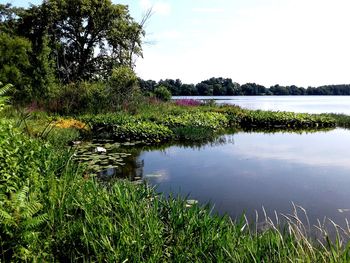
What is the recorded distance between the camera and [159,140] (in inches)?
597

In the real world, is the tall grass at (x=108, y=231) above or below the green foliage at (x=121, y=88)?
below

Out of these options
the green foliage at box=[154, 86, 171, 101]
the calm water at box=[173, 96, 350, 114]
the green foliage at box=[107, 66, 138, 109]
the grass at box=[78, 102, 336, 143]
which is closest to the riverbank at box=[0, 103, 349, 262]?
the grass at box=[78, 102, 336, 143]

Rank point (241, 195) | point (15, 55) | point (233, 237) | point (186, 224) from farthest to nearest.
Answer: point (15, 55) → point (241, 195) → point (186, 224) → point (233, 237)

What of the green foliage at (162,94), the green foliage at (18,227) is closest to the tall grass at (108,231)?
the green foliage at (18,227)

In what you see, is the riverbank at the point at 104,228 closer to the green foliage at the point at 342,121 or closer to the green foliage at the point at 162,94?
the green foliage at the point at 342,121

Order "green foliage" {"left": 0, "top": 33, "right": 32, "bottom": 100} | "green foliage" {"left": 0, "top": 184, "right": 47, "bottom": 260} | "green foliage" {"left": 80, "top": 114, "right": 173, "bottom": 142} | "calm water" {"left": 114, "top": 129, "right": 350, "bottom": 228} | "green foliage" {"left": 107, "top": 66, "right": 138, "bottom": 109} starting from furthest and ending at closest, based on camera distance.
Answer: "green foliage" {"left": 107, "top": 66, "right": 138, "bottom": 109} < "green foliage" {"left": 0, "top": 33, "right": 32, "bottom": 100} < "green foliage" {"left": 80, "top": 114, "right": 173, "bottom": 142} < "calm water" {"left": 114, "top": 129, "right": 350, "bottom": 228} < "green foliage" {"left": 0, "top": 184, "right": 47, "bottom": 260}

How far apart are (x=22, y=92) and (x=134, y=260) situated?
65.1ft

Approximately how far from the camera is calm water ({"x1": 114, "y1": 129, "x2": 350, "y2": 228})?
283 inches

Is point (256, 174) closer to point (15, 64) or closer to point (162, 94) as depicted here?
point (15, 64)

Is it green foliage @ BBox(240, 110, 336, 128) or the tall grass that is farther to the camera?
green foliage @ BBox(240, 110, 336, 128)

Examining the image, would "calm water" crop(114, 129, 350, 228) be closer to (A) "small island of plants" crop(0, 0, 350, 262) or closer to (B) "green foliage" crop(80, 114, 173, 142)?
(A) "small island of plants" crop(0, 0, 350, 262)

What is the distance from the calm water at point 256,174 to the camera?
7178mm

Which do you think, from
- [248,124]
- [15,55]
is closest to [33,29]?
[15,55]

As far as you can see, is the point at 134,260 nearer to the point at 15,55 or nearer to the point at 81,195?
the point at 81,195
